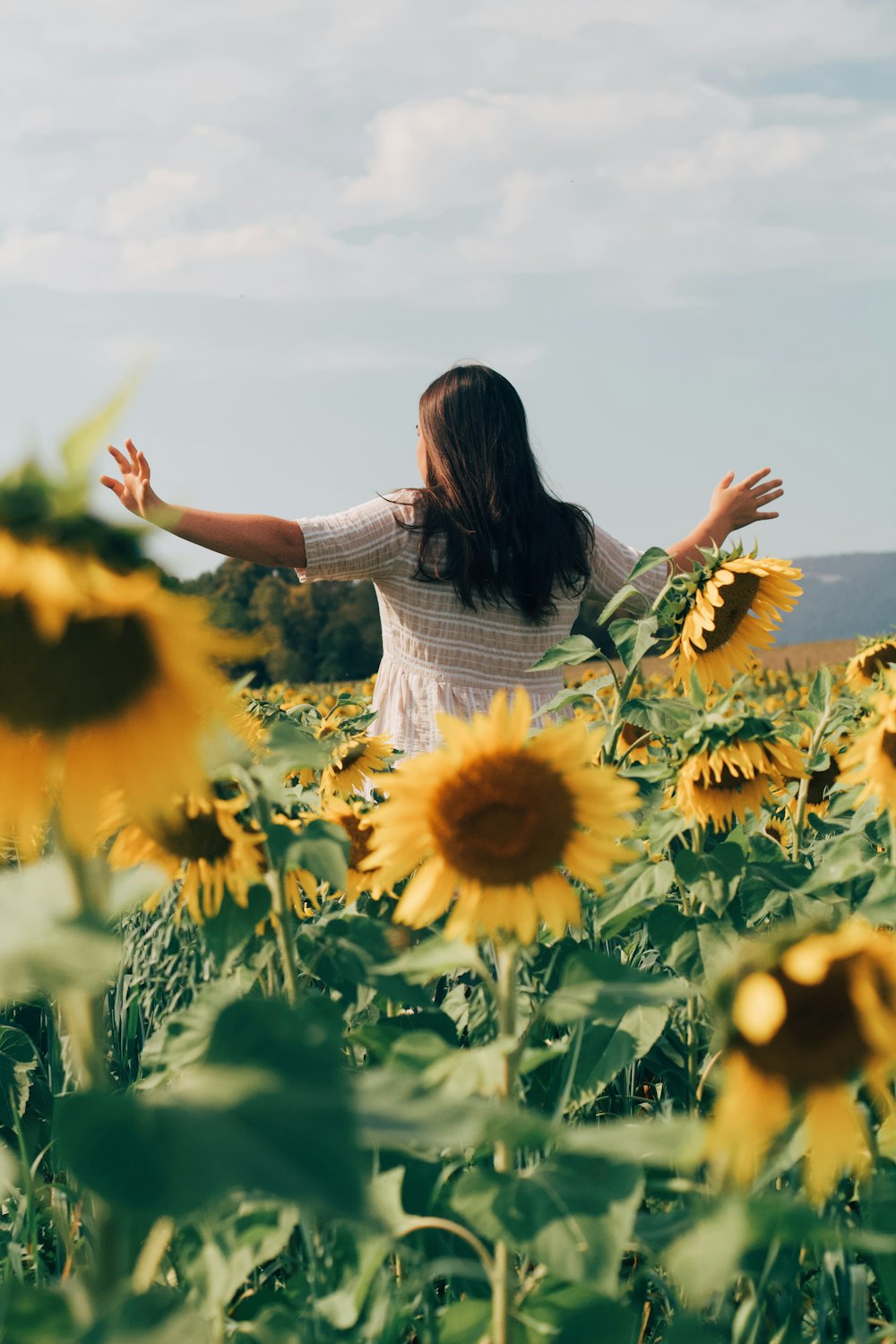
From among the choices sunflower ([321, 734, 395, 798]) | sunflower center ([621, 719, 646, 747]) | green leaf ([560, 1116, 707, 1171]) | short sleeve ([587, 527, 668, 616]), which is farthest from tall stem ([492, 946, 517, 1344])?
short sleeve ([587, 527, 668, 616])

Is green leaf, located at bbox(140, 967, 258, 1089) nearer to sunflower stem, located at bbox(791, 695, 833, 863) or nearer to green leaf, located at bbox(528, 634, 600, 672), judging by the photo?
green leaf, located at bbox(528, 634, 600, 672)

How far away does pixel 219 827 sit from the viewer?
1259 millimetres

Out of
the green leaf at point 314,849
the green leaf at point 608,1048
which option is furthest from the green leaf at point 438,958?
the green leaf at point 608,1048

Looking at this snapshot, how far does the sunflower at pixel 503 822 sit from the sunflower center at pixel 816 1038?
13.3 inches

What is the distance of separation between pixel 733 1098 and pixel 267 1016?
328 mm

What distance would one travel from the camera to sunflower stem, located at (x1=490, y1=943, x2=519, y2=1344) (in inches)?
39.1

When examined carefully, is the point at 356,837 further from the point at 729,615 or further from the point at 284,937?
the point at 729,615

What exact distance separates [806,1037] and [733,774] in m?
1.02

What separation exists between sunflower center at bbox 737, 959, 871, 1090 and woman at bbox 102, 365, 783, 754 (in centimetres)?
233

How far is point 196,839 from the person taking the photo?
1256 millimetres

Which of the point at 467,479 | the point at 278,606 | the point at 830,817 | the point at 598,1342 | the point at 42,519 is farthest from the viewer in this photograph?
the point at 278,606

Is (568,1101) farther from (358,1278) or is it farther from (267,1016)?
(267,1016)

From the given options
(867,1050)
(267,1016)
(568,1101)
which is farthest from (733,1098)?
(568,1101)

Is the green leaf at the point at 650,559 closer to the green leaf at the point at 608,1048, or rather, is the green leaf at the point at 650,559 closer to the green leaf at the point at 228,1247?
the green leaf at the point at 608,1048
